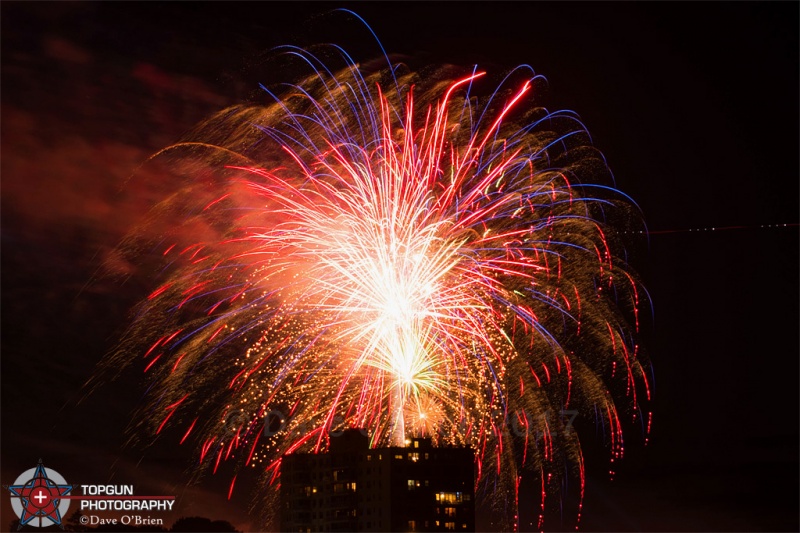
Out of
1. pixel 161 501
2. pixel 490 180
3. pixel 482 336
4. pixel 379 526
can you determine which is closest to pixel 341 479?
pixel 379 526

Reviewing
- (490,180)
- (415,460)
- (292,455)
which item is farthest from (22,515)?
(490,180)

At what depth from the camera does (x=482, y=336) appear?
57.8m

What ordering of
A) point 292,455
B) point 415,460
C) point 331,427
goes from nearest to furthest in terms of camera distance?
point 331,427, point 415,460, point 292,455

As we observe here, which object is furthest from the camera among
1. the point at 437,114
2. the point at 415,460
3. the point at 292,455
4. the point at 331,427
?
the point at 292,455

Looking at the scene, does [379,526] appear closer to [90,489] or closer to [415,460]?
[415,460]

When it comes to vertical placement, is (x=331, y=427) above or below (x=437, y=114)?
below

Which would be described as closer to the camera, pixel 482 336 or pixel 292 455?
pixel 482 336

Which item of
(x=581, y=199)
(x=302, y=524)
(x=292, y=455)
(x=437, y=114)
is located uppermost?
(x=437, y=114)

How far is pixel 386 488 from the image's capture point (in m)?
68.1

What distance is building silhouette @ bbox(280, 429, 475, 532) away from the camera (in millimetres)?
67688

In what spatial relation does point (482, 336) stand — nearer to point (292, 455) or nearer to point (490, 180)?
point (490, 180)

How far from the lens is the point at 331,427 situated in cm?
6341

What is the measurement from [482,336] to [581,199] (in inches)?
346

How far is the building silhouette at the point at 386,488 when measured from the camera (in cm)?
6769
